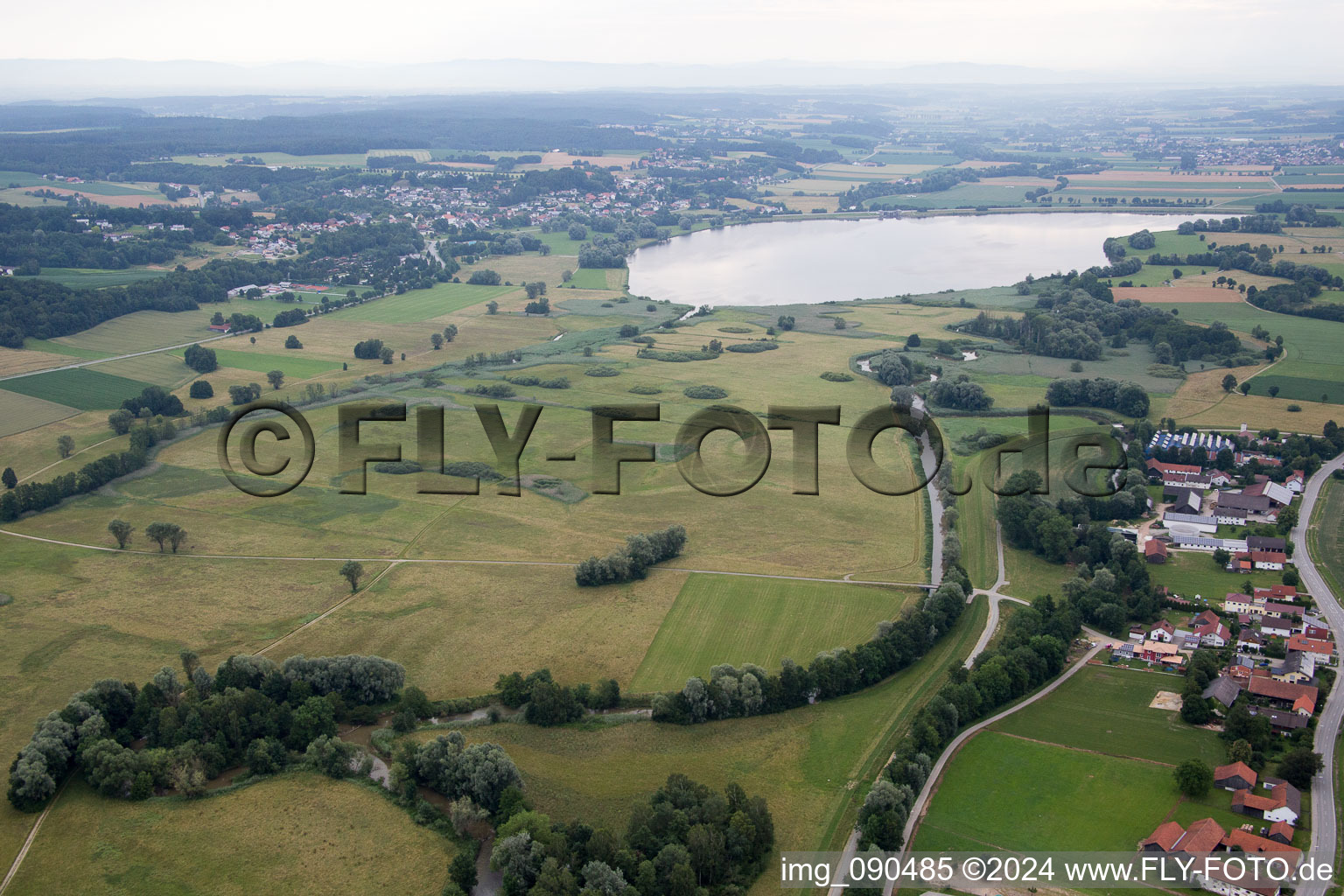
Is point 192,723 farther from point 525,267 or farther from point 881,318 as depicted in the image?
point 525,267

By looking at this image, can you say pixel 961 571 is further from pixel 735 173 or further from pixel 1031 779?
pixel 735 173

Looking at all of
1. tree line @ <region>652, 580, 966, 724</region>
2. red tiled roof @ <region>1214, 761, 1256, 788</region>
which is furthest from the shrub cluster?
red tiled roof @ <region>1214, 761, 1256, 788</region>

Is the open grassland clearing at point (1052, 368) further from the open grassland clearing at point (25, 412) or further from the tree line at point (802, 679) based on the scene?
the open grassland clearing at point (25, 412)

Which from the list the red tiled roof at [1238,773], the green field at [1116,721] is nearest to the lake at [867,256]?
the green field at [1116,721]

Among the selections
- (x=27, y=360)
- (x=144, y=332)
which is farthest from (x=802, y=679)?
(x=144, y=332)

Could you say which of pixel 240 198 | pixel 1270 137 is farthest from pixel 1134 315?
pixel 1270 137

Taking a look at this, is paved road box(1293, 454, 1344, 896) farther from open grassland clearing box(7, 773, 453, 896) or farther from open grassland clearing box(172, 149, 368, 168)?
open grassland clearing box(172, 149, 368, 168)
